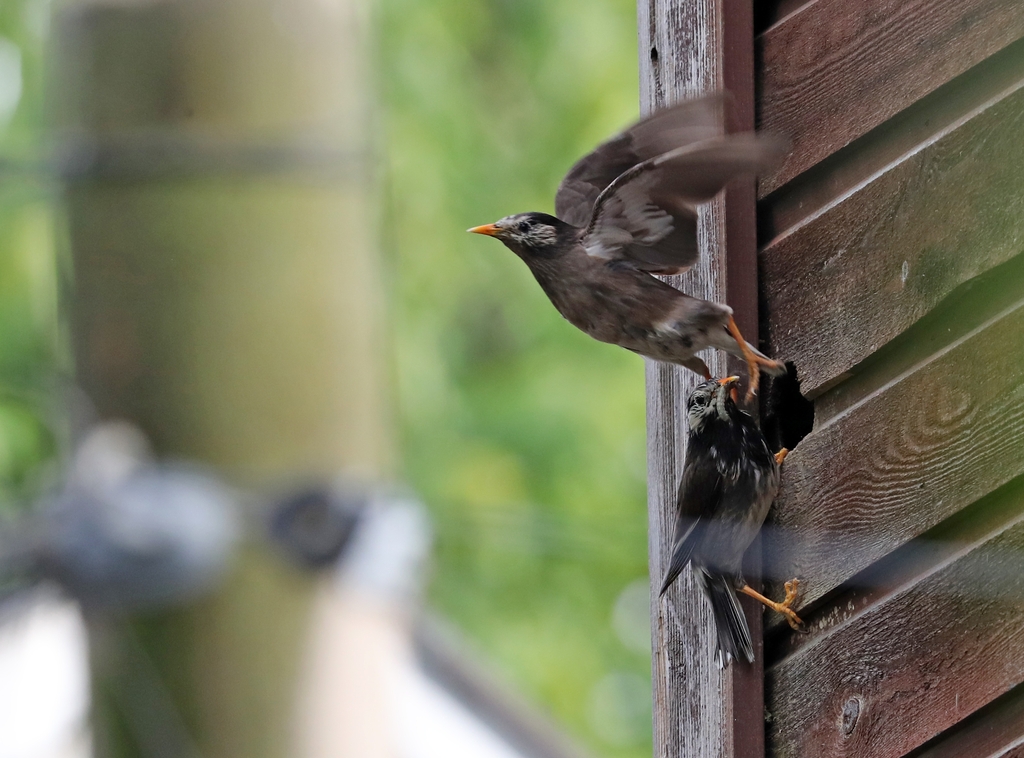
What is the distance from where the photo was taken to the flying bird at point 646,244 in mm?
1220

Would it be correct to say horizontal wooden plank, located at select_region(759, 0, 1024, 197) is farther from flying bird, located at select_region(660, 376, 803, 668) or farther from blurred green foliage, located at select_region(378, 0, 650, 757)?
blurred green foliage, located at select_region(378, 0, 650, 757)

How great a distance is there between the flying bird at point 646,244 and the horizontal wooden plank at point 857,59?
7 centimetres

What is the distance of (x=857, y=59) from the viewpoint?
129cm

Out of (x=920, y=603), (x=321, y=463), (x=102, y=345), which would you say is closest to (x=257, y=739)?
(x=321, y=463)

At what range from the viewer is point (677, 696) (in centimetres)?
148

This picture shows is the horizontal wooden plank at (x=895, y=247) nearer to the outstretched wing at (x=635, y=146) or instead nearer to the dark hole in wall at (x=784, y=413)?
the dark hole in wall at (x=784, y=413)

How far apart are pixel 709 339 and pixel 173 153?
1.82 meters

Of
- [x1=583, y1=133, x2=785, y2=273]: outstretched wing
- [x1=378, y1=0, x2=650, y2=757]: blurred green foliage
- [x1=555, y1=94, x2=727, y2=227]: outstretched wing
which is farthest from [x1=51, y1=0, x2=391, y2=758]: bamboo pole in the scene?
[x1=378, y1=0, x2=650, y2=757]: blurred green foliage

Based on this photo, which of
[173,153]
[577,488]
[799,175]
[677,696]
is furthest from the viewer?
[577,488]

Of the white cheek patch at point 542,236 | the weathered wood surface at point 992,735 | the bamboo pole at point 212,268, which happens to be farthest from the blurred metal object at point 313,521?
the weathered wood surface at point 992,735

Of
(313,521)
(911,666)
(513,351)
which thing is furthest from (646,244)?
(513,351)

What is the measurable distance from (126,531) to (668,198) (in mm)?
1831

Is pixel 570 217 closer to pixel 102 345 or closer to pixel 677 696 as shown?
pixel 677 696

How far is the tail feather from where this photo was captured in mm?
1358
